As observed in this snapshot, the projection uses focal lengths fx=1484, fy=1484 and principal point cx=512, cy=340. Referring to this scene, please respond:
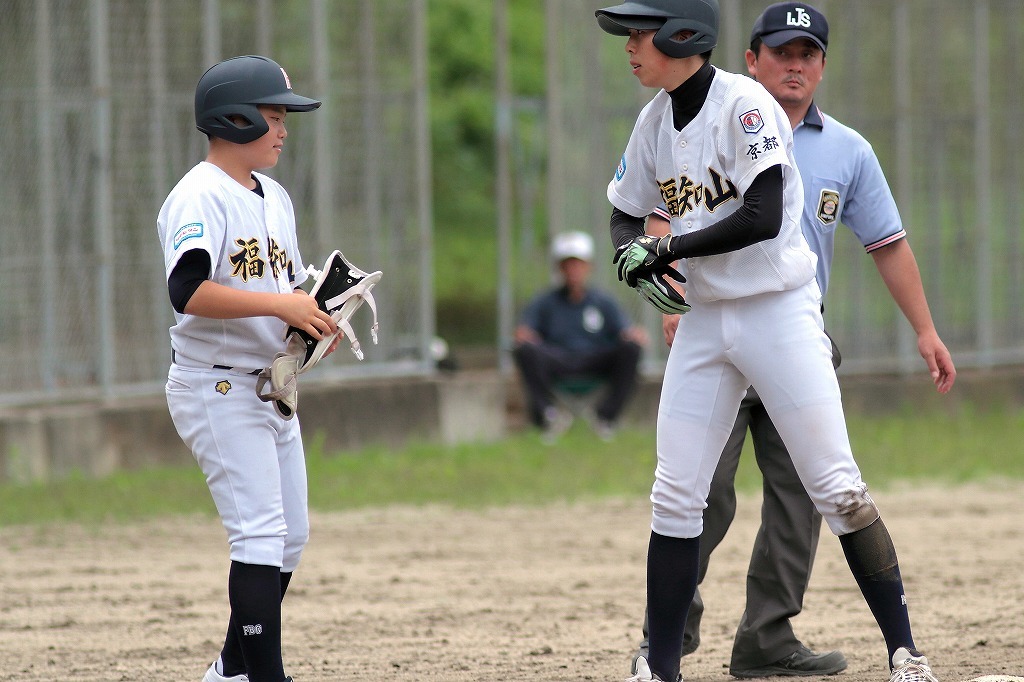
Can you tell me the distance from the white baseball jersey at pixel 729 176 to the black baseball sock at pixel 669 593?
0.76 metres

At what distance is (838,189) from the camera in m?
5.04

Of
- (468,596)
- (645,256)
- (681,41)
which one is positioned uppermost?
(681,41)

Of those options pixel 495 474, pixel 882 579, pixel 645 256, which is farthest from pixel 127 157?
pixel 882 579

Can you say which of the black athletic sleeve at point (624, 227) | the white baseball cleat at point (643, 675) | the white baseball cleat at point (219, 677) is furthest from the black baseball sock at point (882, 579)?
the white baseball cleat at point (219, 677)

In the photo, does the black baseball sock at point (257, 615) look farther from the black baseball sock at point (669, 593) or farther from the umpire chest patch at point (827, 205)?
the umpire chest patch at point (827, 205)

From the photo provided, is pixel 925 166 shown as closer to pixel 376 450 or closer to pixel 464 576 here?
pixel 376 450

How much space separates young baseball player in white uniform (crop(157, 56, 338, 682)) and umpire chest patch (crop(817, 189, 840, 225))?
1.73m

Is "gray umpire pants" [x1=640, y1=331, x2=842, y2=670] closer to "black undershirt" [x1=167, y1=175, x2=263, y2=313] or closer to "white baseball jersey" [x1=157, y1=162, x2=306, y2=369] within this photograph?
"white baseball jersey" [x1=157, y1=162, x2=306, y2=369]

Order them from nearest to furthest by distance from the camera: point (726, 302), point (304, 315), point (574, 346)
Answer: point (304, 315) → point (726, 302) → point (574, 346)

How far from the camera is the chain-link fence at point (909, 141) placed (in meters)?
13.3

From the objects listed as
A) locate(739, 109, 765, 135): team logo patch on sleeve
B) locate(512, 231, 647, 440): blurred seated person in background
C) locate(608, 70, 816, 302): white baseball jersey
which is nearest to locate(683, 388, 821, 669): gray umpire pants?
locate(608, 70, 816, 302): white baseball jersey

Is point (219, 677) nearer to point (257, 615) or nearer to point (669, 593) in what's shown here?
point (257, 615)

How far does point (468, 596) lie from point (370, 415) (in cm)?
529

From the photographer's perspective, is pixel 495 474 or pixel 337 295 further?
pixel 495 474
